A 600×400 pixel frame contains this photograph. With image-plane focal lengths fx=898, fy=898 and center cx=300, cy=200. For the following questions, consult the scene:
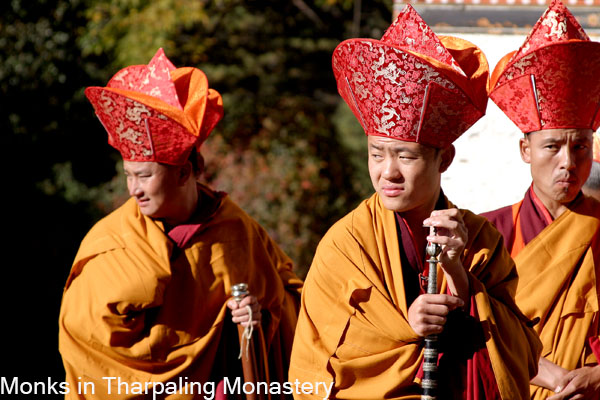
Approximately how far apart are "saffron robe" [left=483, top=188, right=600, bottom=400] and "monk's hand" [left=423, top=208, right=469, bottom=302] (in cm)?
76

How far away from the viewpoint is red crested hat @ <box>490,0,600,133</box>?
312 centimetres

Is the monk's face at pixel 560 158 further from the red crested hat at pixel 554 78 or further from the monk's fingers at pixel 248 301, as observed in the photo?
the monk's fingers at pixel 248 301

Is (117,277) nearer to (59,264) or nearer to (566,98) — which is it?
(566,98)

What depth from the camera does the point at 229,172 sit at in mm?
9578

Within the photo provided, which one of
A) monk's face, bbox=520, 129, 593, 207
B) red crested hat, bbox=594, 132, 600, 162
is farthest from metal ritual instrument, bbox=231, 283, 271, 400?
red crested hat, bbox=594, 132, 600, 162

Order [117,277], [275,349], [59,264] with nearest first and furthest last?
[117,277] → [275,349] → [59,264]

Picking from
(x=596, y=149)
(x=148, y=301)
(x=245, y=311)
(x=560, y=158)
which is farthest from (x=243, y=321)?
(x=596, y=149)

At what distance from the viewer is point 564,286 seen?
3.44 meters

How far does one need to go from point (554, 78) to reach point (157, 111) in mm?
1541

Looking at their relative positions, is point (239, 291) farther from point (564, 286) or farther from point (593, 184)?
point (593, 184)

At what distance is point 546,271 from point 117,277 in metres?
1.72

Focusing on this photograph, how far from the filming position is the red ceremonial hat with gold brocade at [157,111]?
3646 mm

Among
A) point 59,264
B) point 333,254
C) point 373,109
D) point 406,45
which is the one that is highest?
point 406,45

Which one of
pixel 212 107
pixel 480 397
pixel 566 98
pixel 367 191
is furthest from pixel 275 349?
pixel 367 191
